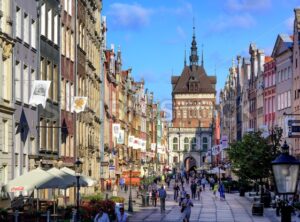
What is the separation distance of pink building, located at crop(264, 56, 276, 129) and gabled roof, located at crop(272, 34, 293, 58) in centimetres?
305

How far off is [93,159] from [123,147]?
38.5 m

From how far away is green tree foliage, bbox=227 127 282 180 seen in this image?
2874 inches

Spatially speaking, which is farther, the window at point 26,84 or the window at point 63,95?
the window at point 63,95

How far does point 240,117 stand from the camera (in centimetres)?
14038

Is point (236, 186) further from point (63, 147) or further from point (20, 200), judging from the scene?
point (20, 200)

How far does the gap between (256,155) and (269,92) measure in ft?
106

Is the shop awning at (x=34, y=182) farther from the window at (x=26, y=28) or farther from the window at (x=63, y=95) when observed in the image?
the window at (x=63, y=95)

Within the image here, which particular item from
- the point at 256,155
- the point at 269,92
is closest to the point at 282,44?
the point at 269,92

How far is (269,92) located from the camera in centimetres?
10500

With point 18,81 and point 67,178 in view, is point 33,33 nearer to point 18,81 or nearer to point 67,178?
point 18,81

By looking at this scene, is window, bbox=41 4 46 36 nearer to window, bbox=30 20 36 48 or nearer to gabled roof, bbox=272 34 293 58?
window, bbox=30 20 36 48

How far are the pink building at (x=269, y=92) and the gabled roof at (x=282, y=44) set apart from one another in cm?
305

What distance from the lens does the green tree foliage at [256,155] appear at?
73.0 meters

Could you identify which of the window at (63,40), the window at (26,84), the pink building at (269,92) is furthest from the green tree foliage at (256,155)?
the window at (26,84)
